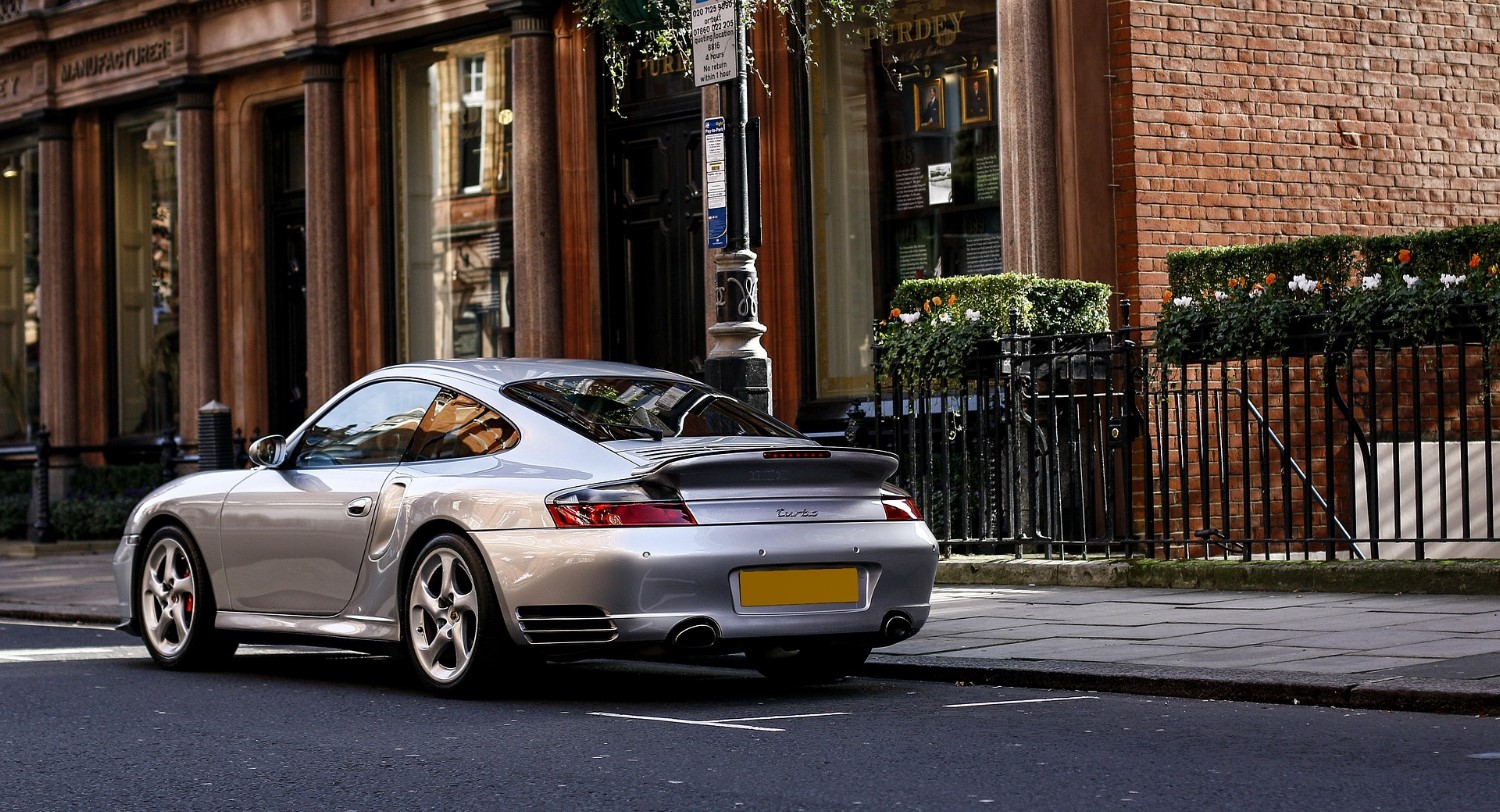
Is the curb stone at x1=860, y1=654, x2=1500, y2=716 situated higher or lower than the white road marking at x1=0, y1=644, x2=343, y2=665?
higher

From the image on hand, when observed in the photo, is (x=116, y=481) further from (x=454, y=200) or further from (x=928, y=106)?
(x=928, y=106)

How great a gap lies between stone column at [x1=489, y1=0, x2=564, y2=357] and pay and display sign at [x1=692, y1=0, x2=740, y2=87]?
7478 mm

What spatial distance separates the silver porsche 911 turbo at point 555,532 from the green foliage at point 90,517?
1293 cm

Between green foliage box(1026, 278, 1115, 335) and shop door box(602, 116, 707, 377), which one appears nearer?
green foliage box(1026, 278, 1115, 335)

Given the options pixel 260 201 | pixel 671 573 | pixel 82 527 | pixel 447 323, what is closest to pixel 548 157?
pixel 447 323

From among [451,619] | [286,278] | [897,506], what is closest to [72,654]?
[451,619]

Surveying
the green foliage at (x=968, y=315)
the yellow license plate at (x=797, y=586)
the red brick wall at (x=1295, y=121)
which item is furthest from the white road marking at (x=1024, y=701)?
the red brick wall at (x=1295, y=121)

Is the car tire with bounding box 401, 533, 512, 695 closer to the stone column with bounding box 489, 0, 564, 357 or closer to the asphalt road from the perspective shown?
the asphalt road

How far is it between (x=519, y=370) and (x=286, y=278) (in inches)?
564

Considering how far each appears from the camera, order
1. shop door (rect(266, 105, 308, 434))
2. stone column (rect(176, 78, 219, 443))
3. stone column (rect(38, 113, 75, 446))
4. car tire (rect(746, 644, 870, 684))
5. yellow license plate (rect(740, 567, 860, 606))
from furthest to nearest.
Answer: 1. stone column (rect(38, 113, 75, 446))
2. stone column (rect(176, 78, 219, 443))
3. shop door (rect(266, 105, 308, 434))
4. car tire (rect(746, 644, 870, 684))
5. yellow license plate (rect(740, 567, 860, 606))

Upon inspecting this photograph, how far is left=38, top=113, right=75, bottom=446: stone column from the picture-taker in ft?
79.8

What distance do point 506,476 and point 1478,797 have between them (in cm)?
391

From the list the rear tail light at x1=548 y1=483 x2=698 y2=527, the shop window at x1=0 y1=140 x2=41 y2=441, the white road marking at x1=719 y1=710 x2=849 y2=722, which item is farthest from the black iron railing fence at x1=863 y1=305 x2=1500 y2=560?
the shop window at x1=0 y1=140 x2=41 y2=441

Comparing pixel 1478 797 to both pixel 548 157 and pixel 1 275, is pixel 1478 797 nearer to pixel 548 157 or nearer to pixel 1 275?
pixel 548 157
